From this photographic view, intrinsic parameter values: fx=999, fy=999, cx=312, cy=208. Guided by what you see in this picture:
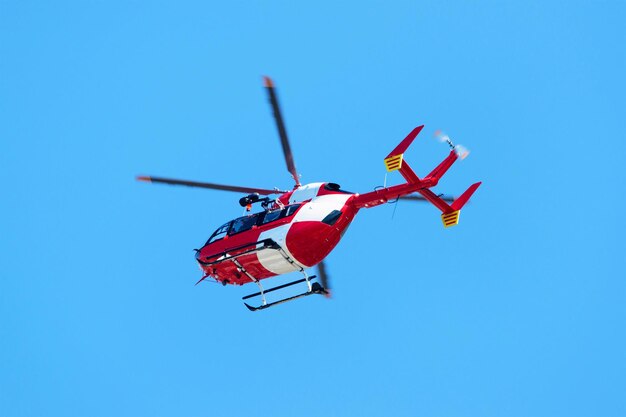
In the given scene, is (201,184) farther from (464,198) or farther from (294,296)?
(464,198)

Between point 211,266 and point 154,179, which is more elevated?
point 154,179

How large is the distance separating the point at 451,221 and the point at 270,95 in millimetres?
4950

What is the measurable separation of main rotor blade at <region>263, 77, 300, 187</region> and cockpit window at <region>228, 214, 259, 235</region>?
1.32 m

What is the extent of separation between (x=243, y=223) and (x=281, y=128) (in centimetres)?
258

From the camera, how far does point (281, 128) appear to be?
22.6 meters

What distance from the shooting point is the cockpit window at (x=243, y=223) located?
2342 centimetres

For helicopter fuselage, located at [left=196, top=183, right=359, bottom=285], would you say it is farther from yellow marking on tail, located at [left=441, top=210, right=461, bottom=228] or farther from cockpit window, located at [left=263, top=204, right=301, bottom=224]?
yellow marking on tail, located at [left=441, top=210, right=461, bottom=228]

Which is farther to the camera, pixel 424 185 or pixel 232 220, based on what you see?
pixel 232 220

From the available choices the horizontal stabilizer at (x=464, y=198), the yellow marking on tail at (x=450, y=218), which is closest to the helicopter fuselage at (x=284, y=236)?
the yellow marking on tail at (x=450, y=218)

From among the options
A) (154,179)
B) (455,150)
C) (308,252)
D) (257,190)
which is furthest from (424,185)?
(154,179)

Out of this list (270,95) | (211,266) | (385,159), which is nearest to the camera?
(385,159)

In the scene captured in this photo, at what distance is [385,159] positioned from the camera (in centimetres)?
2084

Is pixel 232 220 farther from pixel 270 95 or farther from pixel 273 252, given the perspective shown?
pixel 270 95

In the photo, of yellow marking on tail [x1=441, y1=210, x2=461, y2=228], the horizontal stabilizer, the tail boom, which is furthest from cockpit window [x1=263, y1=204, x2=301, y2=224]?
the horizontal stabilizer
